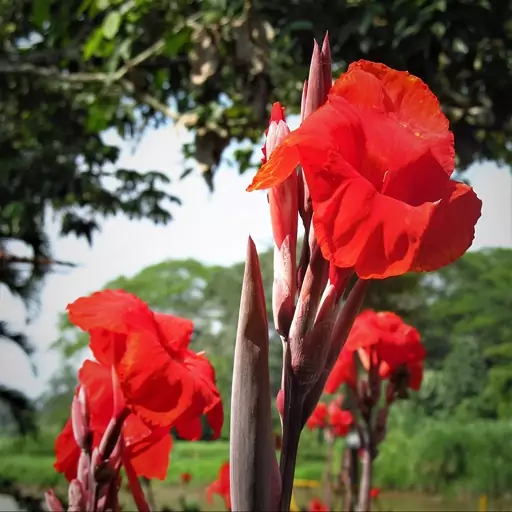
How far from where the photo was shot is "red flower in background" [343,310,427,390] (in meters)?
0.61

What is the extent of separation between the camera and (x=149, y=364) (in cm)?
26

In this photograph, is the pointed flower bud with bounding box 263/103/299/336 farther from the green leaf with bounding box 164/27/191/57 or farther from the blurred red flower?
the green leaf with bounding box 164/27/191/57

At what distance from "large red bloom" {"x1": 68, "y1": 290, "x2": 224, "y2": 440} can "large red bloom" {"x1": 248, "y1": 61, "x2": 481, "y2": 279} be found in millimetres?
114

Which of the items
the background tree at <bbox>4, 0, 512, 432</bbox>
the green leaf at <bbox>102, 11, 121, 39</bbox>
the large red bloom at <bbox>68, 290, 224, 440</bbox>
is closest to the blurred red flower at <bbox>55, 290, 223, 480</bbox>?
the large red bloom at <bbox>68, 290, 224, 440</bbox>

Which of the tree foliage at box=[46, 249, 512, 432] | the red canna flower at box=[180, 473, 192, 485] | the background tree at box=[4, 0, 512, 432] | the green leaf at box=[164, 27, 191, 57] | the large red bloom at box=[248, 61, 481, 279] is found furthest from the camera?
the tree foliage at box=[46, 249, 512, 432]

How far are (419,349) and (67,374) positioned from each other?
1.15 metres

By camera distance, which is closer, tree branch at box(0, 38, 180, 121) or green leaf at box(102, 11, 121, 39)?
green leaf at box(102, 11, 121, 39)

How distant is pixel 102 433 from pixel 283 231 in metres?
0.19

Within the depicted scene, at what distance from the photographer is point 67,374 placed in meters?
1.58

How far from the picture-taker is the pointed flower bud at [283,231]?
19cm

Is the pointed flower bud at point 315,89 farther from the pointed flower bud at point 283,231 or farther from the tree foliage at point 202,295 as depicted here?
the tree foliage at point 202,295

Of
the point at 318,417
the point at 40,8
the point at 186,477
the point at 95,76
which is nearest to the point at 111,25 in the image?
the point at 40,8

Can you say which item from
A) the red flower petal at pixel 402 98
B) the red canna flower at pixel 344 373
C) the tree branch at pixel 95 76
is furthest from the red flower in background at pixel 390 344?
the tree branch at pixel 95 76

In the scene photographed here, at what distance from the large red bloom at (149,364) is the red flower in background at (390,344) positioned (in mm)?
335
